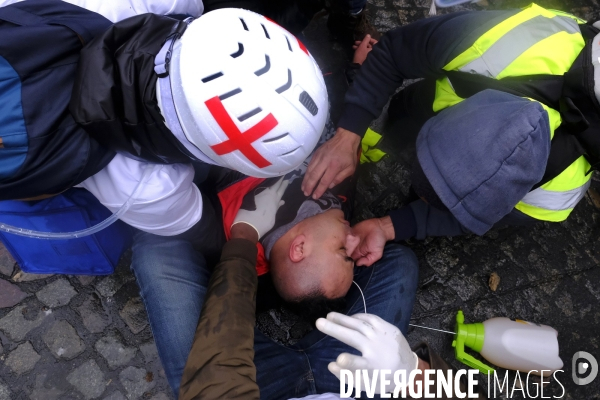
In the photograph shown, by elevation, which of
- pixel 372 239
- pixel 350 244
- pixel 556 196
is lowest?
pixel 372 239

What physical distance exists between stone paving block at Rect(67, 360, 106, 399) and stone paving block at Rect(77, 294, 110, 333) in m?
0.24

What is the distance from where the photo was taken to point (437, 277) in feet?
11.3

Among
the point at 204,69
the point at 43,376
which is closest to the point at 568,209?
the point at 204,69

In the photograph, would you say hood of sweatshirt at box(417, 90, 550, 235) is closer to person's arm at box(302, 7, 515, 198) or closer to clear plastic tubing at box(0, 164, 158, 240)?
person's arm at box(302, 7, 515, 198)

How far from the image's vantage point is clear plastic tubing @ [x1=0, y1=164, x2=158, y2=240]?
2.09 meters

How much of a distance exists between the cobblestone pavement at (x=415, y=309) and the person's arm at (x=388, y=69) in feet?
1.70

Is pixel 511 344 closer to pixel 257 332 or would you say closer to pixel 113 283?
pixel 257 332

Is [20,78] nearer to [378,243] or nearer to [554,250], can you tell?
[378,243]

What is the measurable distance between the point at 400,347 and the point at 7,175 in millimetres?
1930

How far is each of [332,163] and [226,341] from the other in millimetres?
1305

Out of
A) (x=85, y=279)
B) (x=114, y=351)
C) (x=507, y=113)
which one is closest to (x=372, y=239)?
(x=507, y=113)

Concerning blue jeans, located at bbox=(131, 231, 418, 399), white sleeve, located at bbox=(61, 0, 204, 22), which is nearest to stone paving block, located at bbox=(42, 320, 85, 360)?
blue jeans, located at bbox=(131, 231, 418, 399)

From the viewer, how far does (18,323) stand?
9.69 ft

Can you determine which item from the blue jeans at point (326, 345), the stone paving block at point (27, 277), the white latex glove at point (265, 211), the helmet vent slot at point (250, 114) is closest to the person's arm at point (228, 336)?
the white latex glove at point (265, 211)
